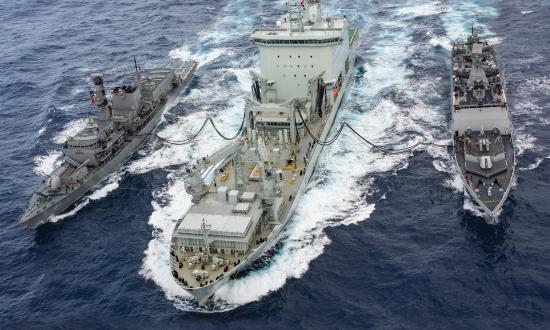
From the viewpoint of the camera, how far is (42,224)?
59.0 metres

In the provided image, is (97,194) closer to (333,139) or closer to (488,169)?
(333,139)

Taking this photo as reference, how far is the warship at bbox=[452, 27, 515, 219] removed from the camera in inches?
2183

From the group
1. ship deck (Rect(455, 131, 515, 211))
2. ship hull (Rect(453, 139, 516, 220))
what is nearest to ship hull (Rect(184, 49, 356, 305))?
ship deck (Rect(455, 131, 515, 211))

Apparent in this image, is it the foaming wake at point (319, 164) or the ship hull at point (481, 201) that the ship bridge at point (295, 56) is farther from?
the ship hull at point (481, 201)

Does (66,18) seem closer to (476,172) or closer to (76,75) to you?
(76,75)

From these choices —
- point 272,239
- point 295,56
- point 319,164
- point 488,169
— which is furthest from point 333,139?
point 272,239

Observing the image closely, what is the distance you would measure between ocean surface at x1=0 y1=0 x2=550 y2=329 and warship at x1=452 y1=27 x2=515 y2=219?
1.82 m

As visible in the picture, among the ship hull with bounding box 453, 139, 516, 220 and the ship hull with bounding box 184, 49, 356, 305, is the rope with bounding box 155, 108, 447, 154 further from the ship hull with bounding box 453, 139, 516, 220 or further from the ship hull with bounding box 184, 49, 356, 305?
the ship hull with bounding box 453, 139, 516, 220

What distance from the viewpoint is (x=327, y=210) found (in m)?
57.0

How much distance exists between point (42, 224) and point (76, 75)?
3940 cm

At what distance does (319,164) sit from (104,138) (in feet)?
83.0

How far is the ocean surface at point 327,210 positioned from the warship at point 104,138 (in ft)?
4.89

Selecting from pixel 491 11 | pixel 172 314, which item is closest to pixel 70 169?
pixel 172 314

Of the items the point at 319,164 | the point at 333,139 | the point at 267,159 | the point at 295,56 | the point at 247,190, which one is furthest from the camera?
the point at 295,56
